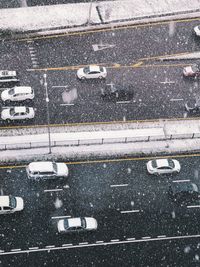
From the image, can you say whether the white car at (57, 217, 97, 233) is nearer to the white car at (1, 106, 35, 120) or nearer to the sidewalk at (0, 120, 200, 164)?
the sidewalk at (0, 120, 200, 164)

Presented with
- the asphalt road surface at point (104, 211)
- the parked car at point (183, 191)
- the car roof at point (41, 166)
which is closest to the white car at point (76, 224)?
the asphalt road surface at point (104, 211)

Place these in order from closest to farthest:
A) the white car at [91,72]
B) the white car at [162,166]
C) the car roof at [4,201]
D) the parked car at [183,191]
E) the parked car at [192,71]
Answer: the car roof at [4,201] < the parked car at [183,191] < the white car at [162,166] < the white car at [91,72] < the parked car at [192,71]

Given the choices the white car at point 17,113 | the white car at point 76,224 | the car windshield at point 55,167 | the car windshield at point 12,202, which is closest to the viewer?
the white car at point 76,224

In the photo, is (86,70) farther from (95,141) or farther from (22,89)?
(95,141)

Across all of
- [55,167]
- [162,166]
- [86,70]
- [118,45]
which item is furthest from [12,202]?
[118,45]

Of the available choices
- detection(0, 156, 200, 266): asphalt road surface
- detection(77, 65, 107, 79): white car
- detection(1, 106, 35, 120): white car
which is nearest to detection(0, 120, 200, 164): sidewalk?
detection(0, 156, 200, 266): asphalt road surface

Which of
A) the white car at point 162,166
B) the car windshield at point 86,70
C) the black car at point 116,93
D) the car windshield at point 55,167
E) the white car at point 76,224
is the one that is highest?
the car windshield at point 86,70

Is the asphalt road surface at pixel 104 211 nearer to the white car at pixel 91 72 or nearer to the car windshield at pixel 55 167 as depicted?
the car windshield at pixel 55 167
